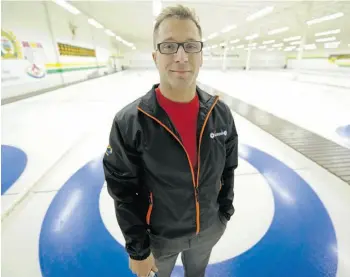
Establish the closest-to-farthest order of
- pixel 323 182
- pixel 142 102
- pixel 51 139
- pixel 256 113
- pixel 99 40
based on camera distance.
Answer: pixel 142 102
pixel 323 182
pixel 51 139
pixel 256 113
pixel 99 40

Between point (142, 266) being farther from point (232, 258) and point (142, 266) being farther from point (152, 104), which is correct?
point (232, 258)

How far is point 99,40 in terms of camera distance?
20672mm

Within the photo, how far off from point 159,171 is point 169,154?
96mm

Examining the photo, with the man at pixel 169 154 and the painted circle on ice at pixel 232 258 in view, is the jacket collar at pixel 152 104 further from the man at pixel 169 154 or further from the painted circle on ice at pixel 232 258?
the painted circle on ice at pixel 232 258

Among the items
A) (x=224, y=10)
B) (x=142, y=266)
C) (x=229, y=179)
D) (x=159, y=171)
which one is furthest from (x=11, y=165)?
(x=224, y=10)

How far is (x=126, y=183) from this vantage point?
3.06 ft

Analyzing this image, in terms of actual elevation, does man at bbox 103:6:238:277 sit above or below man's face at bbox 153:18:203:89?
below

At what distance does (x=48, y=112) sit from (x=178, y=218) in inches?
268

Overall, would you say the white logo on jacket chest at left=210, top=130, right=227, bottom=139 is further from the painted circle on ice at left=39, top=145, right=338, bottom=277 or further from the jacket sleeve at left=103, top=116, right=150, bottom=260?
the painted circle on ice at left=39, top=145, right=338, bottom=277

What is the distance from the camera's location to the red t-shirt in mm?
975

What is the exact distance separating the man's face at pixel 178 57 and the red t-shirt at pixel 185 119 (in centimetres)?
12

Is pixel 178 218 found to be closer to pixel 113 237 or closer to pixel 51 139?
pixel 113 237

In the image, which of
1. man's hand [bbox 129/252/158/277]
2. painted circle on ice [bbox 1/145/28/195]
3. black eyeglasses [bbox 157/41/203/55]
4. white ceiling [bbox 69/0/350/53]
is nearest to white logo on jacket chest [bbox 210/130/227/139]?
black eyeglasses [bbox 157/41/203/55]

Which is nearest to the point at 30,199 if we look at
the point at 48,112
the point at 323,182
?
the point at 323,182
